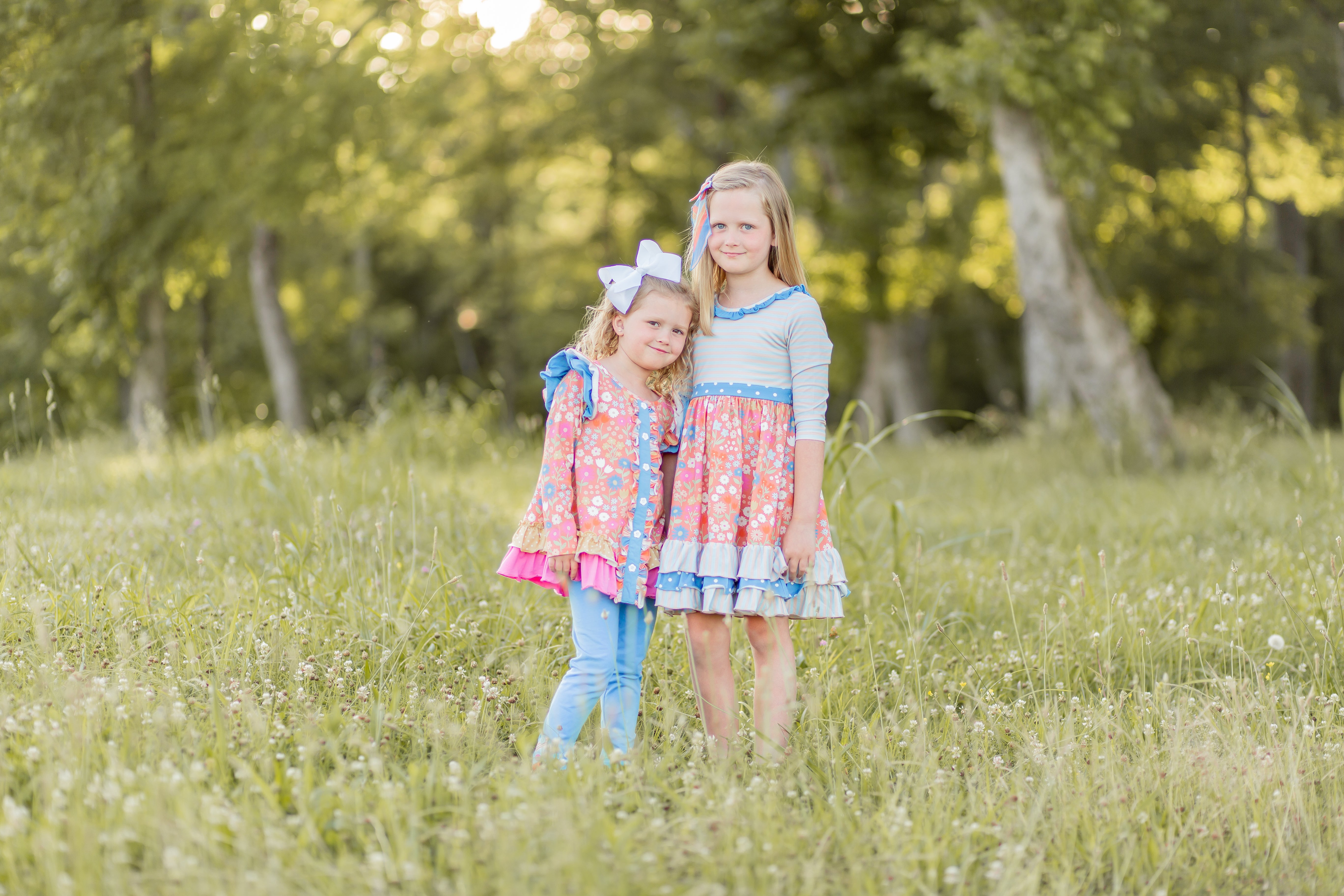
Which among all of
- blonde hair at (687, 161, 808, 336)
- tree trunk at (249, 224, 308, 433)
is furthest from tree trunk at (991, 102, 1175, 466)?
tree trunk at (249, 224, 308, 433)

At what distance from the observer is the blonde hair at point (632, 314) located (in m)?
3.42

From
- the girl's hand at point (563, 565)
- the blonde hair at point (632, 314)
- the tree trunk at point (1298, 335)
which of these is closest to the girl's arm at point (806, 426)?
the blonde hair at point (632, 314)

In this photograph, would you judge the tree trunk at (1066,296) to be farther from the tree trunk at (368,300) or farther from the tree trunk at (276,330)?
the tree trunk at (368,300)

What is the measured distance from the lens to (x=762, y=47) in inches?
454

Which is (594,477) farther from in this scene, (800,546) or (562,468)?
(800,546)

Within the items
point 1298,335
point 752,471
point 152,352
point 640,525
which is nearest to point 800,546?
point 752,471

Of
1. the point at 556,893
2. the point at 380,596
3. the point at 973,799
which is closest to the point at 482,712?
the point at 380,596

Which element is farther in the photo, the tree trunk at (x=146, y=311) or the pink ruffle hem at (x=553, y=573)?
the tree trunk at (x=146, y=311)

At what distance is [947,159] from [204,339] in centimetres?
1260

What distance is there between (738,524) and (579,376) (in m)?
0.67

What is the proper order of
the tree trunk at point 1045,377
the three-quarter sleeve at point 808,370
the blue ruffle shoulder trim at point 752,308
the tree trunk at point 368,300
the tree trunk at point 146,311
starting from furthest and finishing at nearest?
the tree trunk at point 368,300, the tree trunk at point 146,311, the tree trunk at point 1045,377, the blue ruffle shoulder trim at point 752,308, the three-quarter sleeve at point 808,370

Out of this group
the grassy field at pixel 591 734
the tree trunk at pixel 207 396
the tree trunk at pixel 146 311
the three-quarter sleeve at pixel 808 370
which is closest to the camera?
the grassy field at pixel 591 734

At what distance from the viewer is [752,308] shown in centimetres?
348

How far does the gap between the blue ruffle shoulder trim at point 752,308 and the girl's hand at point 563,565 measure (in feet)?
3.03
